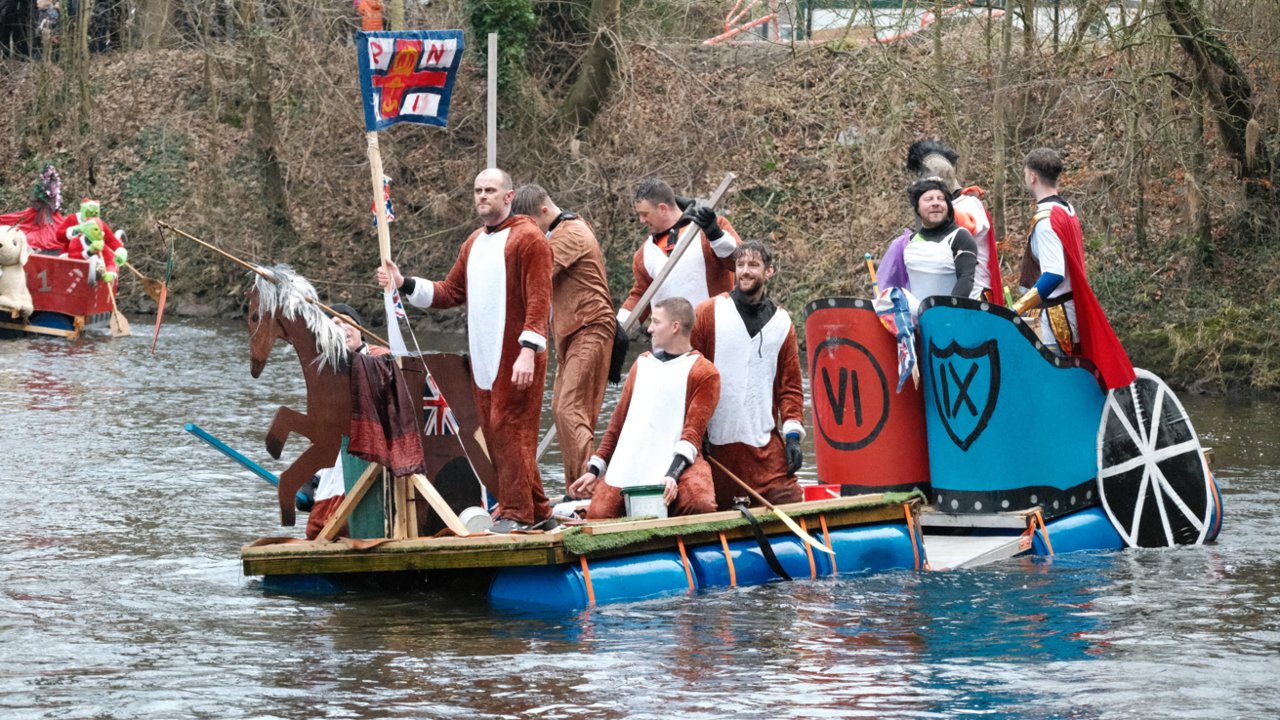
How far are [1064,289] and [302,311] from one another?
3955mm

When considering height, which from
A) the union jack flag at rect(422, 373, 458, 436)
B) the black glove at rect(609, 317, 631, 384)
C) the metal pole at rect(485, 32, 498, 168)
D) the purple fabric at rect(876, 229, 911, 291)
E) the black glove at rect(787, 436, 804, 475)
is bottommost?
the black glove at rect(787, 436, 804, 475)

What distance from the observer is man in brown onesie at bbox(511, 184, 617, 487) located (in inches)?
326

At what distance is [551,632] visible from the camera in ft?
20.6

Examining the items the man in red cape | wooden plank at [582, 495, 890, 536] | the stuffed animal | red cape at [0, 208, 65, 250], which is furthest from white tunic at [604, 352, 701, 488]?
red cape at [0, 208, 65, 250]

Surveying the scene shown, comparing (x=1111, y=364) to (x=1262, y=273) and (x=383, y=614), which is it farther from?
(x=1262, y=273)

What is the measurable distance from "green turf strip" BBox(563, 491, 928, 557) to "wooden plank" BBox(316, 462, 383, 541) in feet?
3.25

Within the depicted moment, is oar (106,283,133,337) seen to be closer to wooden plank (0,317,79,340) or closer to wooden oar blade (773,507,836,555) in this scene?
wooden plank (0,317,79,340)

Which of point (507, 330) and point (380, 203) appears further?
point (507, 330)

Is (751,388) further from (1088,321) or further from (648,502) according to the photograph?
(1088,321)

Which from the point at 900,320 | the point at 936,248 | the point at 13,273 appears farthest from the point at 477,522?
the point at 13,273

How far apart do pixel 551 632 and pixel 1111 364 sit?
3.46 metres

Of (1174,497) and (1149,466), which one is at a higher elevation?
(1149,466)

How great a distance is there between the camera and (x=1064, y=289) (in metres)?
8.20

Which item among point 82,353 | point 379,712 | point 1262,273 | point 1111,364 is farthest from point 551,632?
point 82,353
